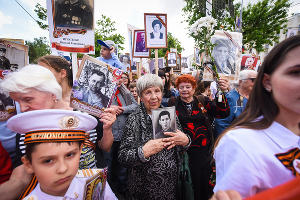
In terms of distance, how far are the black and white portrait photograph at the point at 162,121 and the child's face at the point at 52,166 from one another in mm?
961

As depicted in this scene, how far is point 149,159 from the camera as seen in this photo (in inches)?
69.1

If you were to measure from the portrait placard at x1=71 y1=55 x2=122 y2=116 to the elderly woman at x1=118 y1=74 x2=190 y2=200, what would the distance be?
1.55 ft

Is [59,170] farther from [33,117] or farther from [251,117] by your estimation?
[251,117]

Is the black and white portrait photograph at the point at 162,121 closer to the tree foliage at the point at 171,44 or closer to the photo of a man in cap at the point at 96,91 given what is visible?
the photo of a man in cap at the point at 96,91

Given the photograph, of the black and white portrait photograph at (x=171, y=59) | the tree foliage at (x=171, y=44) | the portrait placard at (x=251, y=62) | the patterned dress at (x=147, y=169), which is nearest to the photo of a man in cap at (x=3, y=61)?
the patterned dress at (x=147, y=169)

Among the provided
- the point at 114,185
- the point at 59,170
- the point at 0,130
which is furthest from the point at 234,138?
the point at 114,185

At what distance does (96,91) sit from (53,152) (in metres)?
0.77

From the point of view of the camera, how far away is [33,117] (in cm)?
93

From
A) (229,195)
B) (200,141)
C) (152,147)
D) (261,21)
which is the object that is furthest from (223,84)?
(261,21)

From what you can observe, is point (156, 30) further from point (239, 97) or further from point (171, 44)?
point (171, 44)

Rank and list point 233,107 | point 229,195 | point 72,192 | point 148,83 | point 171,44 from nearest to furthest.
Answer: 1. point 229,195
2. point 72,192
3. point 148,83
4. point 233,107
5. point 171,44

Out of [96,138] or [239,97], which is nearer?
[96,138]

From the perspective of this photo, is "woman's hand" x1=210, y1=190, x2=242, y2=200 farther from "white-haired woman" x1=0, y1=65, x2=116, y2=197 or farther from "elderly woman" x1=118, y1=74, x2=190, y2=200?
"white-haired woman" x1=0, y1=65, x2=116, y2=197

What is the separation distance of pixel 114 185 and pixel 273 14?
20.1 metres
